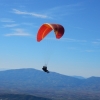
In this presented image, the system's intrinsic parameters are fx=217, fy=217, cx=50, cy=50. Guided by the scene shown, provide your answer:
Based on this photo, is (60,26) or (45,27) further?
(45,27)

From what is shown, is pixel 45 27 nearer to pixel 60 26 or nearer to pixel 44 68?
pixel 60 26

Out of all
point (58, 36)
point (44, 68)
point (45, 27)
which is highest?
point (45, 27)

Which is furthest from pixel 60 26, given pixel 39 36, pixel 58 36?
pixel 39 36

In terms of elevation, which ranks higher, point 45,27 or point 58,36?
point 45,27

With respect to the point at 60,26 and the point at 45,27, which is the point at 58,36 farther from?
the point at 45,27
